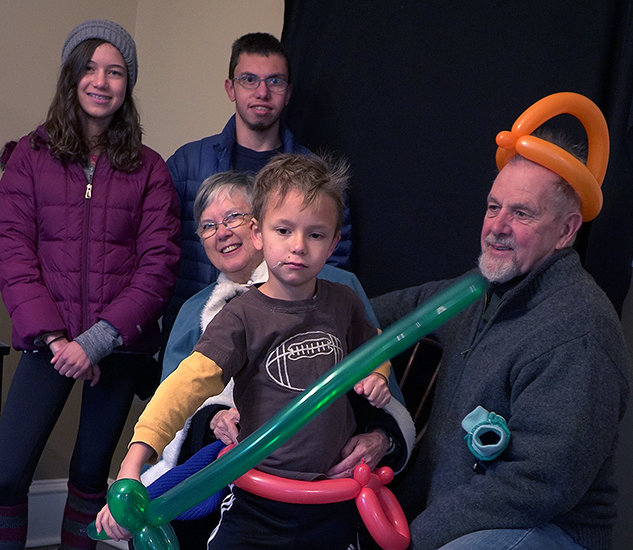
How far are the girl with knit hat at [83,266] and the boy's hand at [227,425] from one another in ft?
1.90

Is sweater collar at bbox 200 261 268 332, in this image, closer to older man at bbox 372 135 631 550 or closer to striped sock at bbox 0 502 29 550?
older man at bbox 372 135 631 550

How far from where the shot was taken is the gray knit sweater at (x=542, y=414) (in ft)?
5.13

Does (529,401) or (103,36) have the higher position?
(103,36)

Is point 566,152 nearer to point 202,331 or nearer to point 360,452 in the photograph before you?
point 360,452

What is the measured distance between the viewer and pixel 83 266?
91.8 inches

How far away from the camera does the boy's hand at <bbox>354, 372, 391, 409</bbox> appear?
5.21 feet

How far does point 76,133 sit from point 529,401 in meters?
1.49

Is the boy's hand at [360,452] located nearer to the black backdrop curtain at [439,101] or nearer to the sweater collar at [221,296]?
the sweater collar at [221,296]

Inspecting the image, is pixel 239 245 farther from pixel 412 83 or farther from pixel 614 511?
pixel 614 511

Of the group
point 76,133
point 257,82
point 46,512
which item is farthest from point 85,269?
point 46,512

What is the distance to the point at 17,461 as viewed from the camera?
2.27m

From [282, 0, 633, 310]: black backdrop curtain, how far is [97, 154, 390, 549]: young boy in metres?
0.83

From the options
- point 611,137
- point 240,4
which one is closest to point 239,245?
point 611,137

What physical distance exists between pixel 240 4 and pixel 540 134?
165cm
